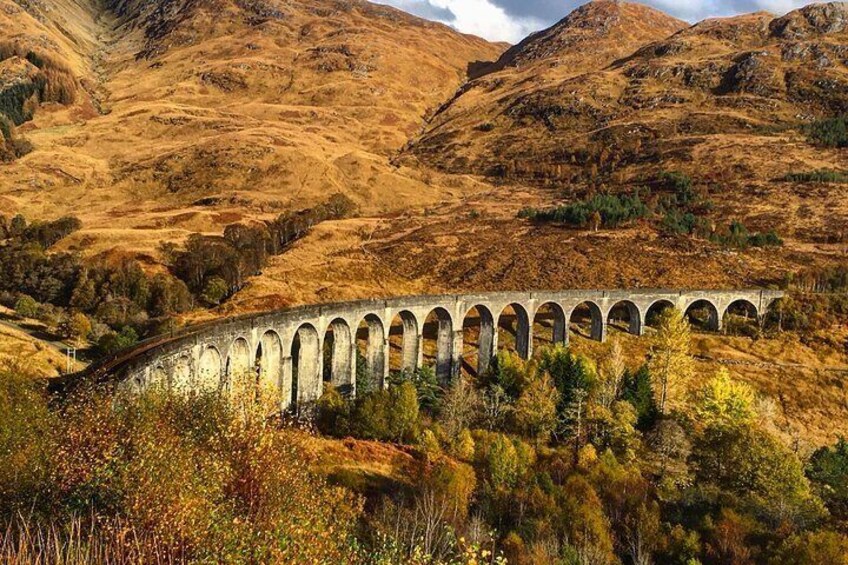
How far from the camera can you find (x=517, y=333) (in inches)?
3019

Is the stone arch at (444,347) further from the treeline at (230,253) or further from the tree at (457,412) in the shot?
the treeline at (230,253)

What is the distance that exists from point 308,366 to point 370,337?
9.15 m

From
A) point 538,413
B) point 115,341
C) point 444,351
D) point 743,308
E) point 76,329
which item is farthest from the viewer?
point 743,308

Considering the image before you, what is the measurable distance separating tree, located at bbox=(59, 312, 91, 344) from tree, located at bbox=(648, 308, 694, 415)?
212ft

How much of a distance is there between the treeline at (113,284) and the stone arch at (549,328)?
4440 centimetres

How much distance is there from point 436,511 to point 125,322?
6197 cm

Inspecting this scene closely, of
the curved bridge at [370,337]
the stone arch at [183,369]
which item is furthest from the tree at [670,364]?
the stone arch at [183,369]

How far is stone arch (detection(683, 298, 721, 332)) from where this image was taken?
81.5 m

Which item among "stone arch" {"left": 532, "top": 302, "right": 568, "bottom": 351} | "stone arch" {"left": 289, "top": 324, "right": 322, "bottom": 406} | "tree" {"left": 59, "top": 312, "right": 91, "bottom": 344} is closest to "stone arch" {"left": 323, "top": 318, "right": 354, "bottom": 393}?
"stone arch" {"left": 289, "top": 324, "right": 322, "bottom": 406}

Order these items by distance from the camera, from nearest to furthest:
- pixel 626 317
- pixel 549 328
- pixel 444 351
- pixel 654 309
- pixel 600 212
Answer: pixel 444 351
pixel 654 309
pixel 549 328
pixel 626 317
pixel 600 212

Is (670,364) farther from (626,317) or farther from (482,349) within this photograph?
(626,317)

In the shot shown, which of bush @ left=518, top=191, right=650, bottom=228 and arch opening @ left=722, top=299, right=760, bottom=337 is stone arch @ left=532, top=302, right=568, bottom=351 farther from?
bush @ left=518, top=191, right=650, bottom=228

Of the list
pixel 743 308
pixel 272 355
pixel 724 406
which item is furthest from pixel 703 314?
pixel 272 355

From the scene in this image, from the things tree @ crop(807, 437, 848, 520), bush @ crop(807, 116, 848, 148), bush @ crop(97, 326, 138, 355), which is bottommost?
tree @ crop(807, 437, 848, 520)
